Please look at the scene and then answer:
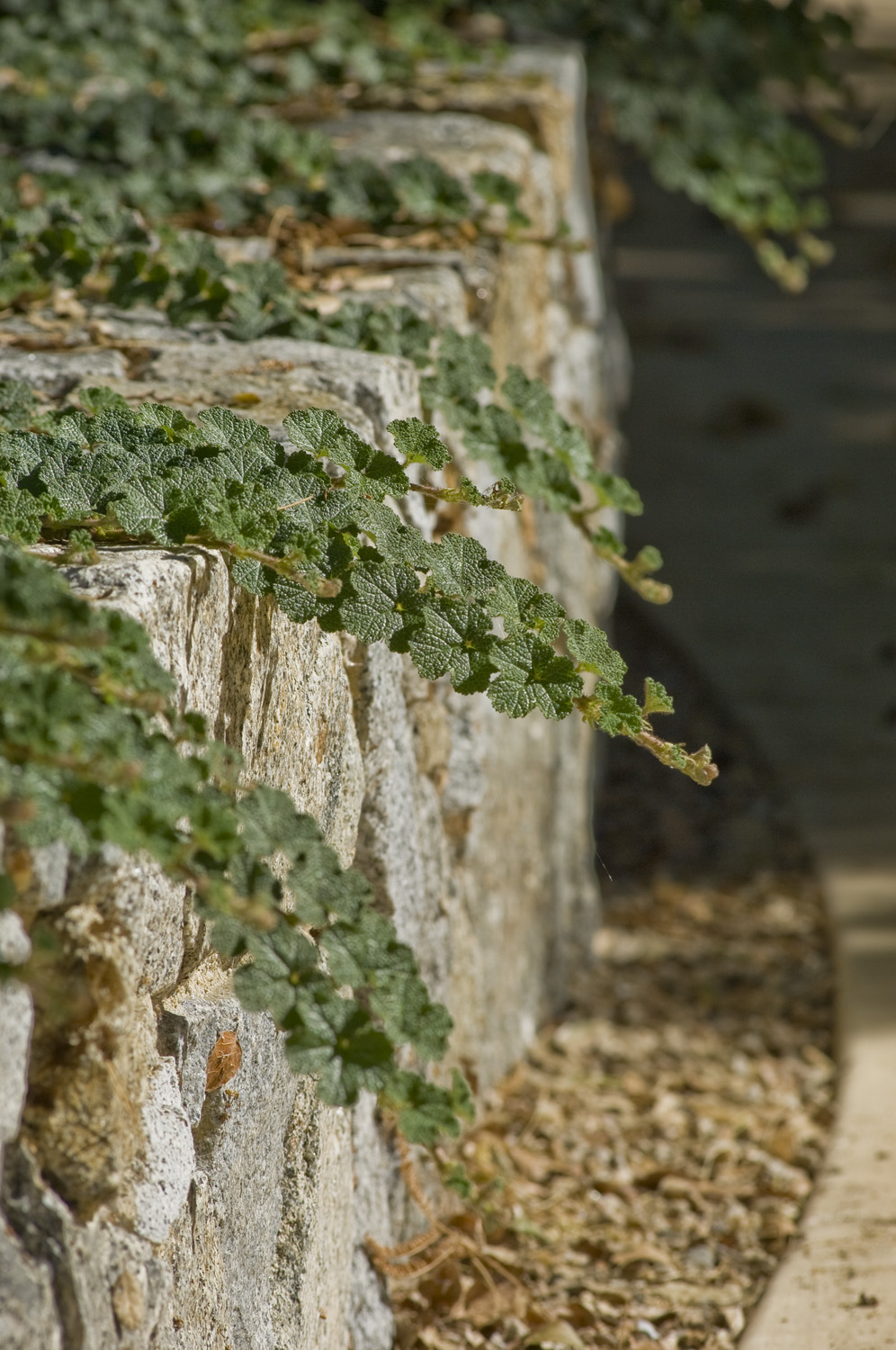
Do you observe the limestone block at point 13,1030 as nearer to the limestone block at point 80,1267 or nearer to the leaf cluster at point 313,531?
the limestone block at point 80,1267

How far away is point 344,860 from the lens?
148cm

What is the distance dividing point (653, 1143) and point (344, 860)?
1024 millimetres

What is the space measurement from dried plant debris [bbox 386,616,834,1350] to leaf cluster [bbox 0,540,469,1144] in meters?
0.54

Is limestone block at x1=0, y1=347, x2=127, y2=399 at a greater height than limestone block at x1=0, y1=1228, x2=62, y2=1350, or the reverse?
limestone block at x1=0, y1=347, x2=127, y2=399

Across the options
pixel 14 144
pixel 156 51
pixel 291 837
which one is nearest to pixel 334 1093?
pixel 291 837

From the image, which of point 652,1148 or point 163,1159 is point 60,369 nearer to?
point 163,1159

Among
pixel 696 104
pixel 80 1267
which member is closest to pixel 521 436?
pixel 80 1267

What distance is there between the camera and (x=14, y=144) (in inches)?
89.4

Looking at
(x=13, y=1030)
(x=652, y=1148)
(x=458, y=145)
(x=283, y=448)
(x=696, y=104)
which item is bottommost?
(x=652, y=1148)

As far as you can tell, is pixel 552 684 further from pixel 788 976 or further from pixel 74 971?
pixel 788 976

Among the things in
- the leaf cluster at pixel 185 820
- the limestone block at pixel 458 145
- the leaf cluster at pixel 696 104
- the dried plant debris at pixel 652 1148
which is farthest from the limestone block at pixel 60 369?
the leaf cluster at pixel 696 104

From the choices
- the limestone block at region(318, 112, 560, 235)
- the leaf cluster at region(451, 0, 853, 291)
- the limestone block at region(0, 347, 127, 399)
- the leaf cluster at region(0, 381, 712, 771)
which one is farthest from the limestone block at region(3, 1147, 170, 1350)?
the leaf cluster at region(451, 0, 853, 291)

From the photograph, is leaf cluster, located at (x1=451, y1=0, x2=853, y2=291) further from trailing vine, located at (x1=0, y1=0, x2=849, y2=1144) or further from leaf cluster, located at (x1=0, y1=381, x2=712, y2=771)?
leaf cluster, located at (x1=0, y1=381, x2=712, y2=771)

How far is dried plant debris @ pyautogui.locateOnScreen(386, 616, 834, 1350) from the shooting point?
1.69 metres
